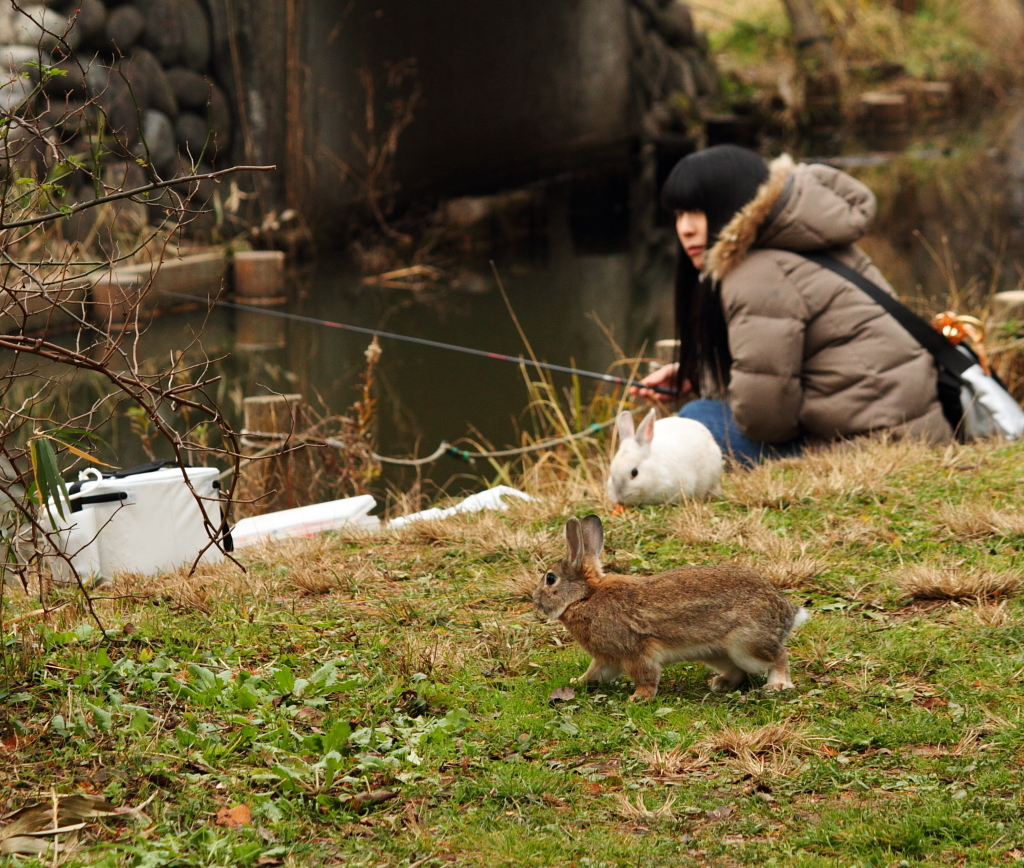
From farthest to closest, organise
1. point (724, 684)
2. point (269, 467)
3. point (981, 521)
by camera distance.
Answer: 1. point (269, 467)
2. point (981, 521)
3. point (724, 684)

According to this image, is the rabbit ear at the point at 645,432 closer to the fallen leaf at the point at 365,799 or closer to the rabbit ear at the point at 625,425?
the rabbit ear at the point at 625,425

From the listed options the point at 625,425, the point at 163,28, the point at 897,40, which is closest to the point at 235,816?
the point at 625,425

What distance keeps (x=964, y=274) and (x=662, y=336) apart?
10.4 feet

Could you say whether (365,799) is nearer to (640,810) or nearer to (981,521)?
(640,810)

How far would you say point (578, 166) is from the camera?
20.3 metres

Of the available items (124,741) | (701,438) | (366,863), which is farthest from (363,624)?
(701,438)

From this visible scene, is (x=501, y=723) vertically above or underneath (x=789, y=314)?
underneath

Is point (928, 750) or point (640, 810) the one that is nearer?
point (640, 810)

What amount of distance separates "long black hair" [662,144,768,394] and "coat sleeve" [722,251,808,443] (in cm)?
21

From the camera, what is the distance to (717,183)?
542 cm

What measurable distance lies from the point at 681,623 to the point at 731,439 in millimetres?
2860

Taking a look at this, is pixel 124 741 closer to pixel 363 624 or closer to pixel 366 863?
pixel 366 863

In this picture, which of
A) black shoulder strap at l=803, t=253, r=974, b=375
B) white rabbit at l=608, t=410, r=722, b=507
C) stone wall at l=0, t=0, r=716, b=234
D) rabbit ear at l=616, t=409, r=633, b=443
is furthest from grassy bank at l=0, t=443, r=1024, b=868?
stone wall at l=0, t=0, r=716, b=234

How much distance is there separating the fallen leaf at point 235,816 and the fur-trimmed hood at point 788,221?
3.61 m
